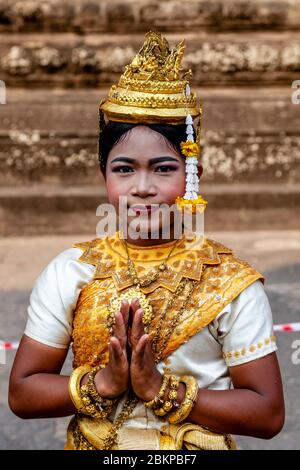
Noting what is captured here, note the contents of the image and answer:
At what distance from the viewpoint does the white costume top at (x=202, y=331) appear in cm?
202

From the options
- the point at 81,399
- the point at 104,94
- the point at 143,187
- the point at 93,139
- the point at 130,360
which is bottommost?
the point at 93,139

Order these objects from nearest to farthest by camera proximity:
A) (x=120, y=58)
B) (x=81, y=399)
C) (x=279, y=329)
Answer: (x=81, y=399) < (x=279, y=329) < (x=120, y=58)

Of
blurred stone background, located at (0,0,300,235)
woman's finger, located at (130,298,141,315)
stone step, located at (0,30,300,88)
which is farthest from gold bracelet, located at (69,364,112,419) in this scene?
stone step, located at (0,30,300,88)

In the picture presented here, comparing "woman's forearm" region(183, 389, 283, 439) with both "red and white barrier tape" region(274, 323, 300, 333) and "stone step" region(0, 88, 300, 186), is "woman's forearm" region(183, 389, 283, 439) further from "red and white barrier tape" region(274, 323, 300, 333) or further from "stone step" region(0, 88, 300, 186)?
"stone step" region(0, 88, 300, 186)

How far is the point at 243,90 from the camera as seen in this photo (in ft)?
22.3

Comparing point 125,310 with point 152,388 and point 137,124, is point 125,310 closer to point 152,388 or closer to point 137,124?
point 152,388

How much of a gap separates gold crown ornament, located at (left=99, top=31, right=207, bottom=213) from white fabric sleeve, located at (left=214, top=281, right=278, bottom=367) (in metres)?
0.24

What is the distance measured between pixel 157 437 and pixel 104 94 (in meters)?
4.90

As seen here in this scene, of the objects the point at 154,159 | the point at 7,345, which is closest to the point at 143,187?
the point at 154,159

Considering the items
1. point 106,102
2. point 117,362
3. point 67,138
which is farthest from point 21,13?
point 117,362

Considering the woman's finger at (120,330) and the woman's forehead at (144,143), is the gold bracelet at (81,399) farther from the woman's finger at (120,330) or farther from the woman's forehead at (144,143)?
the woman's forehead at (144,143)

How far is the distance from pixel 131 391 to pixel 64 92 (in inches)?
196

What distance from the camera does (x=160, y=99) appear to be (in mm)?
2020
